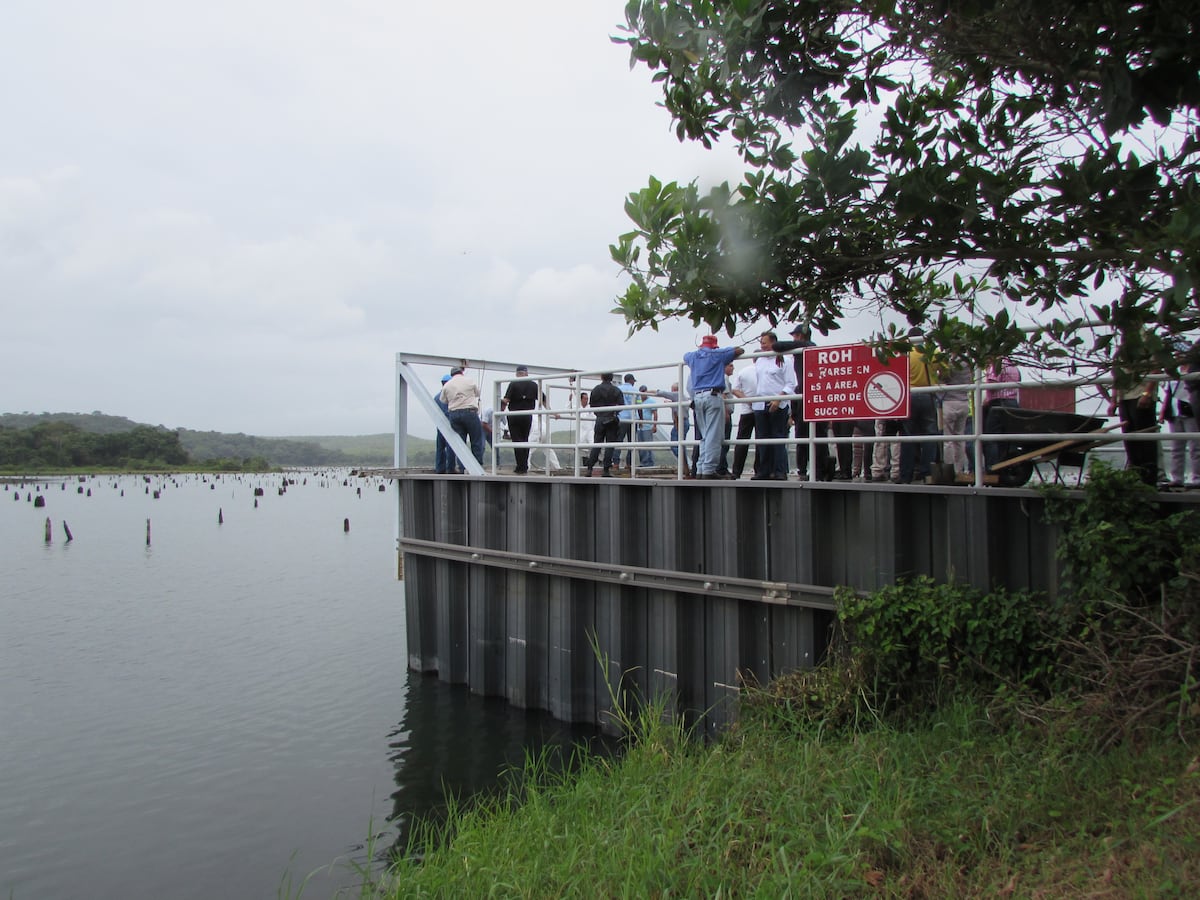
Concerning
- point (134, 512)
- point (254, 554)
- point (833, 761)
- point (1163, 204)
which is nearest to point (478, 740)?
point (833, 761)

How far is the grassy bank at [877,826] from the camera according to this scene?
4.18 meters

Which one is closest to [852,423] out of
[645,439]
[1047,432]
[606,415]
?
[1047,432]

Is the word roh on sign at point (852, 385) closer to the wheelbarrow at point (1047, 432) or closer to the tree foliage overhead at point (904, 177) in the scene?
the wheelbarrow at point (1047, 432)

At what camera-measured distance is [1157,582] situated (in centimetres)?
601

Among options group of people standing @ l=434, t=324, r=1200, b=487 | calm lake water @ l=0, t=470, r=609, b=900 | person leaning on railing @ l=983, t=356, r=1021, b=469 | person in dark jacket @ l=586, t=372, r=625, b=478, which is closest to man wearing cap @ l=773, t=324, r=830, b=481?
group of people standing @ l=434, t=324, r=1200, b=487

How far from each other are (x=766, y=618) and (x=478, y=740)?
446cm

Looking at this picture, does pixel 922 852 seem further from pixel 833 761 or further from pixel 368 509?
pixel 368 509

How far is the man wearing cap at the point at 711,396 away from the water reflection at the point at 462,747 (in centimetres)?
335

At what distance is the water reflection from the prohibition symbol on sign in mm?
4478

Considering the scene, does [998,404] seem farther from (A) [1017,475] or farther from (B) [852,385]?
(B) [852,385]

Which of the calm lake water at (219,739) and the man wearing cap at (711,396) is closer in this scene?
the calm lake water at (219,739)

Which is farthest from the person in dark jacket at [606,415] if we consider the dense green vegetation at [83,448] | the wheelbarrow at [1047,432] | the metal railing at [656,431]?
the dense green vegetation at [83,448]

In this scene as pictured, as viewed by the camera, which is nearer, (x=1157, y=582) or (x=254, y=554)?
(x=1157, y=582)

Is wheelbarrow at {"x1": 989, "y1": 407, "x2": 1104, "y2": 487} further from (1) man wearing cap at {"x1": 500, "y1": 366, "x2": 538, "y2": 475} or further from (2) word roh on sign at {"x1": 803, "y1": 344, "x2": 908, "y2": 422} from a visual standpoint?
(1) man wearing cap at {"x1": 500, "y1": 366, "x2": 538, "y2": 475}
